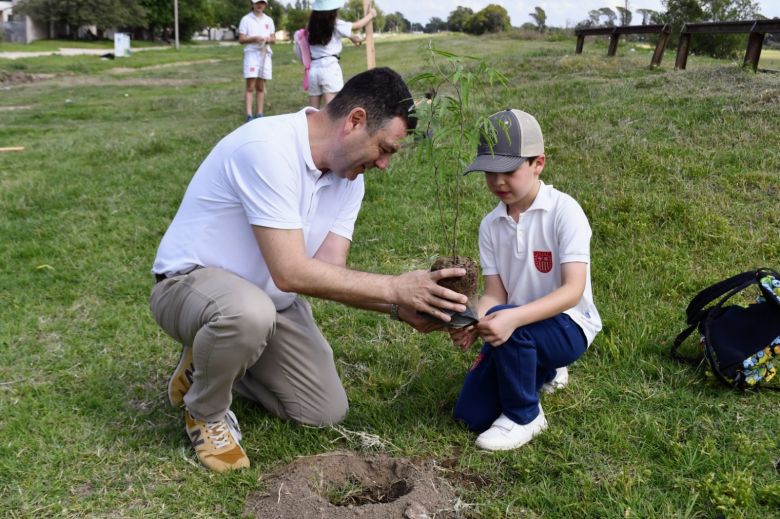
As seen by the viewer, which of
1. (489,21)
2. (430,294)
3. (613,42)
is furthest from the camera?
(489,21)

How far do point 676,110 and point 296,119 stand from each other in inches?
211

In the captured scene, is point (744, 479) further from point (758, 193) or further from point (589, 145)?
point (589, 145)

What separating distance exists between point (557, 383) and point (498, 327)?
0.76m

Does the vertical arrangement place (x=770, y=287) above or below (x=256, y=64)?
below

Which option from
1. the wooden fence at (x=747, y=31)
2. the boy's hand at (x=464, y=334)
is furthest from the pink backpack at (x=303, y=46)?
the boy's hand at (x=464, y=334)

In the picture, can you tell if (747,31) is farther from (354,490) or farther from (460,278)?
(354,490)

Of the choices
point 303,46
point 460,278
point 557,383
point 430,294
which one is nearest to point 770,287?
point 557,383

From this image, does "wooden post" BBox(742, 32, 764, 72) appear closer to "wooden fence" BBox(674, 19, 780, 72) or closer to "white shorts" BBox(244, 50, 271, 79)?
"wooden fence" BBox(674, 19, 780, 72)

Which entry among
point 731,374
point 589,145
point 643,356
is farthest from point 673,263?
point 589,145

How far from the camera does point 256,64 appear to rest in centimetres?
1033

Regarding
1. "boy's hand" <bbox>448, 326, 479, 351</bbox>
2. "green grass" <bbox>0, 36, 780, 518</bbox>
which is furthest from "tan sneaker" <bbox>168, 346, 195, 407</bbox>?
"boy's hand" <bbox>448, 326, 479, 351</bbox>

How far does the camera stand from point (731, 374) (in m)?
3.12

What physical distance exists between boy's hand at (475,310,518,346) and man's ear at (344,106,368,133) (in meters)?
0.91

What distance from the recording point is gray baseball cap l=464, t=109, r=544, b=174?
282 centimetres
